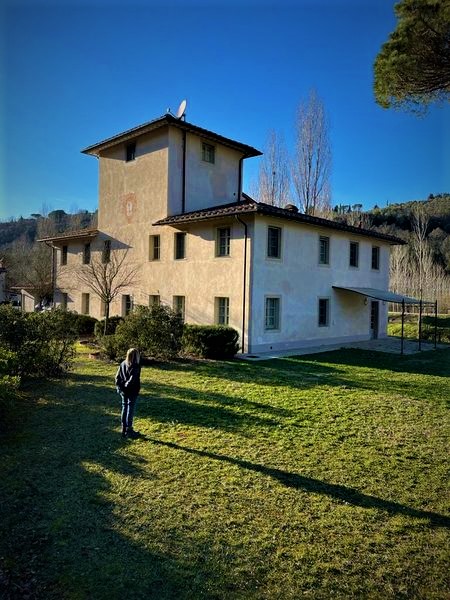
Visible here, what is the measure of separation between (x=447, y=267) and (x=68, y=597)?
56.9 meters

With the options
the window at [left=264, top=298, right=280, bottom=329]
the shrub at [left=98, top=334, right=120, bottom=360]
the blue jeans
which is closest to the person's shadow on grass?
the blue jeans

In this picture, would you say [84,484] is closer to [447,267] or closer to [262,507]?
[262,507]

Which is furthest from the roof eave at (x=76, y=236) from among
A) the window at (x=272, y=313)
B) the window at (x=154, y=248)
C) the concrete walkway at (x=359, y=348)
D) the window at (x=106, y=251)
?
the concrete walkway at (x=359, y=348)

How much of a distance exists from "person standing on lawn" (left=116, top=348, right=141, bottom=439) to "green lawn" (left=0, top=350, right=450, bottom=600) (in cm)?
26

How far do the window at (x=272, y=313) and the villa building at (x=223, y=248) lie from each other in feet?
0.16

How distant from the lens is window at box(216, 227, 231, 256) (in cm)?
1898

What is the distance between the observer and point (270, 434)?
7797mm

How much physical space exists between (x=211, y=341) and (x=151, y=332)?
248 centimetres

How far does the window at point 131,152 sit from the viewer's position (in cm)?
2388

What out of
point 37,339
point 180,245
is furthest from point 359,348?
point 37,339

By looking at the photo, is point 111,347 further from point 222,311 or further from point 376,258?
point 376,258

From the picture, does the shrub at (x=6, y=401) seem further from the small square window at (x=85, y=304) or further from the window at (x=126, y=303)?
the small square window at (x=85, y=304)

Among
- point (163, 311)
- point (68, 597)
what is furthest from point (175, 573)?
point (163, 311)

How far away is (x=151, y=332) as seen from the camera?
1511 cm
